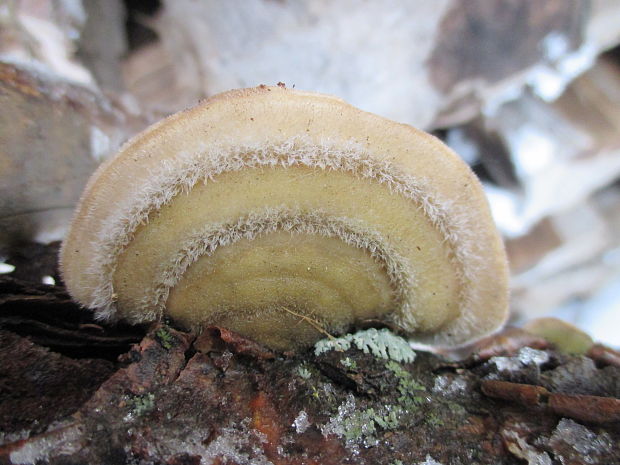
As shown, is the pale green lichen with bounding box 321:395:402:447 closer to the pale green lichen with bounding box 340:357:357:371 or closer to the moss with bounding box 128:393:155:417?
the pale green lichen with bounding box 340:357:357:371

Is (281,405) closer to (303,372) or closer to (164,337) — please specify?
(303,372)

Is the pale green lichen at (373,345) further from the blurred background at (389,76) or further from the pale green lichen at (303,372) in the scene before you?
the blurred background at (389,76)

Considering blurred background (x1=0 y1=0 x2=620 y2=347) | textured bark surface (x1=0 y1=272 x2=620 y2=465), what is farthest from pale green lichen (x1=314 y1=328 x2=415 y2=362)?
blurred background (x1=0 y1=0 x2=620 y2=347)

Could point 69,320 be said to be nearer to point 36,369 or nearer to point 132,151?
point 36,369

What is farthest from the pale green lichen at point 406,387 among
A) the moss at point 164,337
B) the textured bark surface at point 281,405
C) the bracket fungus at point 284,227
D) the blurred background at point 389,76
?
the blurred background at point 389,76

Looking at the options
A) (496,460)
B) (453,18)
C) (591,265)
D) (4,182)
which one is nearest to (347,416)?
(496,460)

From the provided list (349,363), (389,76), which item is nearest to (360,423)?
(349,363)
